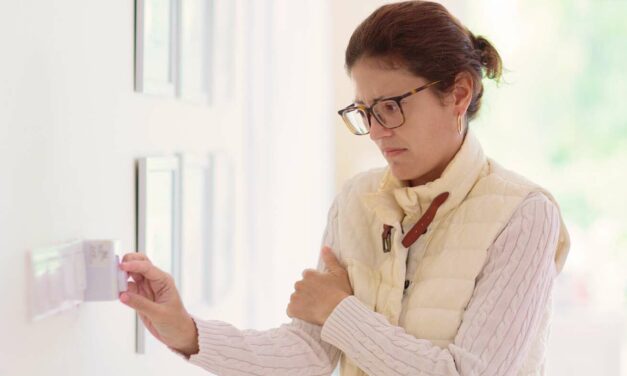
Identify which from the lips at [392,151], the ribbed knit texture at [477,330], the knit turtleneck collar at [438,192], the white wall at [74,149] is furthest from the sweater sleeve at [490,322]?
the white wall at [74,149]

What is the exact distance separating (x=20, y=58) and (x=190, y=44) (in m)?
0.71

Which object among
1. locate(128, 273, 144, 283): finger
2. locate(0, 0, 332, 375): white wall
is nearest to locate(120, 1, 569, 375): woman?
locate(128, 273, 144, 283): finger

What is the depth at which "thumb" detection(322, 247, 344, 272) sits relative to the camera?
145 centimetres

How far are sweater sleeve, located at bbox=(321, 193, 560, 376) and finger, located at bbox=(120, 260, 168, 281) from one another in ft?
0.90

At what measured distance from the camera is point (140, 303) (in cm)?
122

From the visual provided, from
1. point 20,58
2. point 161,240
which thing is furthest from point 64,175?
point 161,240

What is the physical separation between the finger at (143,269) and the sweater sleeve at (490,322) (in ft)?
0.90

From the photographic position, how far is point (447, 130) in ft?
4.63

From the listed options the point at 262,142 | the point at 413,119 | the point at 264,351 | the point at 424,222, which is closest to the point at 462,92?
the point at 413,119

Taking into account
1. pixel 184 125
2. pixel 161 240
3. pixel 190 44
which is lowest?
Answer: pixel 161 240

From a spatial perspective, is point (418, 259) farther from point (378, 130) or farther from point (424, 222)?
point (378, 130)

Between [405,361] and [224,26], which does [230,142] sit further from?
[405,361]

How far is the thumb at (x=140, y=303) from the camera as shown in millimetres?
1205

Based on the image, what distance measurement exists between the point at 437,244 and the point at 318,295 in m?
0.21
